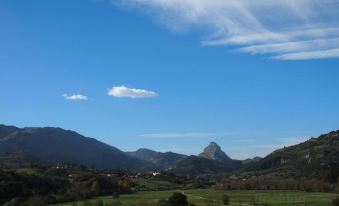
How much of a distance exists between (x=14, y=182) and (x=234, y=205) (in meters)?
62.8

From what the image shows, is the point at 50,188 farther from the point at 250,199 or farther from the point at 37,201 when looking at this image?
the point at 250,199

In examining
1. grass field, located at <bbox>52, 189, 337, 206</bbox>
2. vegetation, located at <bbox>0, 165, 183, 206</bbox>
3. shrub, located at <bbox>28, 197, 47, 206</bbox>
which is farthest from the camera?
vegetation, located at <bbox>0, 165, 183, 206</bbox>

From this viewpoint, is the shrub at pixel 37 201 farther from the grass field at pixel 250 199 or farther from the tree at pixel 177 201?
the tree at pixel 177 201

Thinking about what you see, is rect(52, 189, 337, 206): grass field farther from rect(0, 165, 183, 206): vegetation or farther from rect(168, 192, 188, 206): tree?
rect(168, 192, 188, 206): tree

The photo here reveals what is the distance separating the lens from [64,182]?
173875mm

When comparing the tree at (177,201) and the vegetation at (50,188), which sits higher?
the vegetation at (50,188)

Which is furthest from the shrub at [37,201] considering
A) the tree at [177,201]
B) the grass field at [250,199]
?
the tree at [177,201]

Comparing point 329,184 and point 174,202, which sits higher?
point 329,184

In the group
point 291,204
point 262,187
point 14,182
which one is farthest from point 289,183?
point 14,182

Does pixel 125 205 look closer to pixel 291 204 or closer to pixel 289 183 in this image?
pixel 291 204

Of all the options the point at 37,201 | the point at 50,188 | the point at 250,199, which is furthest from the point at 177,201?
the point at 50,188

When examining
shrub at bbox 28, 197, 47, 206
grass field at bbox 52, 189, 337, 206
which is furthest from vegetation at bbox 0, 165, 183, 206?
grass field at bbox 52, 189, 337, 206

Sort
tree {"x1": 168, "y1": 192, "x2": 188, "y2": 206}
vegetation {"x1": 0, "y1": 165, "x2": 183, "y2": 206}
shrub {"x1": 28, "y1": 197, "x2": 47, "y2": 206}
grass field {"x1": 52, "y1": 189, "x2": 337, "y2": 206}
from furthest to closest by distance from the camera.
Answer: vegetation {"x1": 0, "y1": 165, "x2": 183, "y2": 206}, shrub {"x1": 28, "y1": 197, "x2": 47, "y2": 206}, grass field {"x1": 52, "y1": 189, "x2": 337, "y2": 206}, tree {"x1": 168, "y1": 192, "x2": 188, "y2": 206}

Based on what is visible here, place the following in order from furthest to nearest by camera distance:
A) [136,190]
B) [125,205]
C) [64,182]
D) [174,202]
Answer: [136,190] < [64,182] < [125,205] < [174,202]
